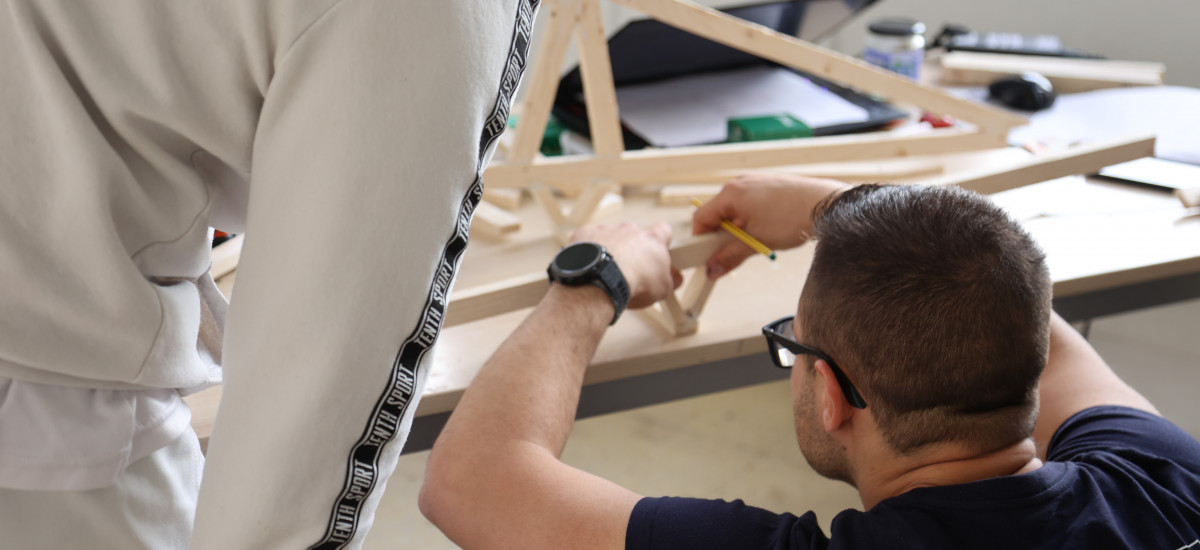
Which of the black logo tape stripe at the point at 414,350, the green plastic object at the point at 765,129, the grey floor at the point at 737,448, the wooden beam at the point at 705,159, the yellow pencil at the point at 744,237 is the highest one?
the black logo tape stripe at the point at 414,350

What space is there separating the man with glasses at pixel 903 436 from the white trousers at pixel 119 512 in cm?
25

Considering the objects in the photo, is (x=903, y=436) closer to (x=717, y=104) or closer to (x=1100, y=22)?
(x=717, y=104)

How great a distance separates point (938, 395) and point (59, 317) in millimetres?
626

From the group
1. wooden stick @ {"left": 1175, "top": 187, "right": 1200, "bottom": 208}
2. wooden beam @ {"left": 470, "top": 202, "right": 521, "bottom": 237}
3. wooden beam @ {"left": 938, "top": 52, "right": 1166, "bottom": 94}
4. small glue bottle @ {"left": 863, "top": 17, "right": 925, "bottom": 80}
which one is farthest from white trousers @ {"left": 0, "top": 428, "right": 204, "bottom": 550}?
wooden beam @ {"left": 938, "top": 52, "right": 1166, "bottom": 94}

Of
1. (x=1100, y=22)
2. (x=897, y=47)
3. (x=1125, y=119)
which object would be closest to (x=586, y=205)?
(x=897, y=47)

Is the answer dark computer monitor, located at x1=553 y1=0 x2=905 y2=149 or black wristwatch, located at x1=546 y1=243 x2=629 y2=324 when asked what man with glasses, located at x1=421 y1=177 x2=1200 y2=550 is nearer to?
black wristwatch, located at x1=546 y1=243 x2=629 y2=324

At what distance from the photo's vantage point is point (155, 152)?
452mm

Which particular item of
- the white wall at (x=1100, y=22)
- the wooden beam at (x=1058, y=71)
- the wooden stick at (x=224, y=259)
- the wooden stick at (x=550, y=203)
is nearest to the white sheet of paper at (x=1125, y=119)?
the wooden beam at (x=1058, y=71)

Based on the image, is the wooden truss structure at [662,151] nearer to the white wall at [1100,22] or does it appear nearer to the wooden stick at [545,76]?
the wooden stick at [545,76]

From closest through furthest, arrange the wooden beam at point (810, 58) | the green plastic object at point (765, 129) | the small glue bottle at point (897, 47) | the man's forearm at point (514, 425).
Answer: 1. the man's forearm at point (514, 425)
2. the wooden beam at point (810, 58)
3. the green plastic object at point (765, 129)
4. the small glue bottle at point (897, 47)

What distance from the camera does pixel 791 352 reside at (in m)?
0.84

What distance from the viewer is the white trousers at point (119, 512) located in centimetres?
55

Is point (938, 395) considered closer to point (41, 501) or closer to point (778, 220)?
point (778, 220)

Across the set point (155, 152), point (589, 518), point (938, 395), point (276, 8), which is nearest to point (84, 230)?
point (155, 152)
